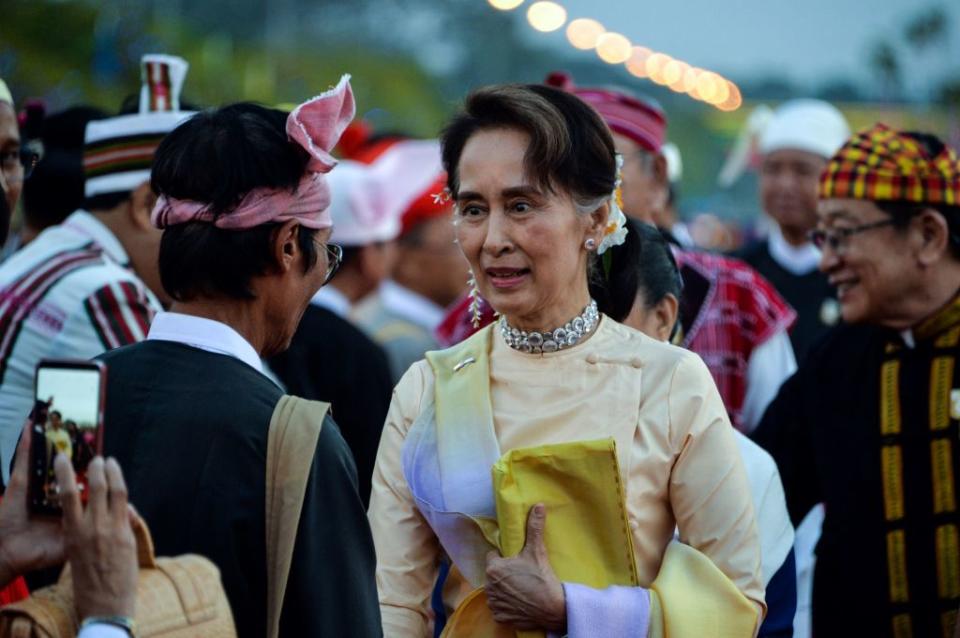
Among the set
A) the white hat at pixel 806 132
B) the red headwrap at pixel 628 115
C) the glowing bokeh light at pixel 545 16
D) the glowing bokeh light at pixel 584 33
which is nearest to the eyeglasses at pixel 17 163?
the red headwrap at pixel 628 115

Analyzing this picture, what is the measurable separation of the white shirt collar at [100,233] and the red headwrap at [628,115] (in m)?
1.82

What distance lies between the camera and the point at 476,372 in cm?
334

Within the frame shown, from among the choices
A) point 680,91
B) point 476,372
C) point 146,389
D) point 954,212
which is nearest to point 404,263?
point 954,212

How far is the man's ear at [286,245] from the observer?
286cm

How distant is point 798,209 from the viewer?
7973 mm

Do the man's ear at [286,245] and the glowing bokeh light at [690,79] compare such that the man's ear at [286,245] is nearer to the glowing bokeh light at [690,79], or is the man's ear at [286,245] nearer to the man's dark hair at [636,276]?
the man's dark hair at [636,276]

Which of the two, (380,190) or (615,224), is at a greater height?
(380,190)

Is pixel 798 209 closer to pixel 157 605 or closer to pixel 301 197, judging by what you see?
pixel 301 197

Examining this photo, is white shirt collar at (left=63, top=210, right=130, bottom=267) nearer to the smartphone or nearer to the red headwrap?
the red headwrap

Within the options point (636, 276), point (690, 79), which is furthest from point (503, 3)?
point (690, 79)

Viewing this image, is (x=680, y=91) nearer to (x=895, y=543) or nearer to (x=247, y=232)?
(x=895, y=543)

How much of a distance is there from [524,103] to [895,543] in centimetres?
199

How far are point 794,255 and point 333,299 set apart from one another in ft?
8.67

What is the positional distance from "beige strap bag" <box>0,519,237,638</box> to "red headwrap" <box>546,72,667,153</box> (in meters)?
3.44
